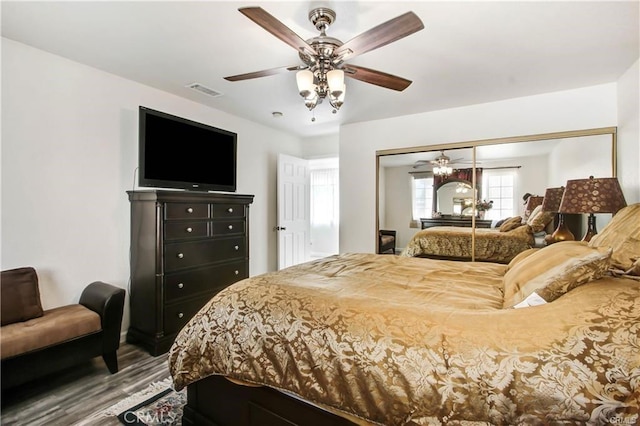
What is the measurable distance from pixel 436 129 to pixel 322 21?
8.42 ft

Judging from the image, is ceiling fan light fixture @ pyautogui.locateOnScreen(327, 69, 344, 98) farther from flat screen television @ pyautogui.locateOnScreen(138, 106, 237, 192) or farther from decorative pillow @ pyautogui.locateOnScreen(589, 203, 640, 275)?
flat screen television @ pyautogui.locateOnScreen(138, 106, 237, 192)

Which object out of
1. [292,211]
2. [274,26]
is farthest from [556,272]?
[292,211]

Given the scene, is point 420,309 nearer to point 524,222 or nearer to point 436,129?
point 524,222

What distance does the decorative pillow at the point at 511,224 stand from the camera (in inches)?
136

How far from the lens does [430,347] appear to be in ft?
3.56

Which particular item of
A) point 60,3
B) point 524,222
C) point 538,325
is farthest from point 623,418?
point 60,3

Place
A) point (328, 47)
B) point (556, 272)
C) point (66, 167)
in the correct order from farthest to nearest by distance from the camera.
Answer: point (66, 167)
point (328, 47)
point (556, 272)

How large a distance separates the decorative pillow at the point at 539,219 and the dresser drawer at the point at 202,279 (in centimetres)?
327

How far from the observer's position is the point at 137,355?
2713 millimetres

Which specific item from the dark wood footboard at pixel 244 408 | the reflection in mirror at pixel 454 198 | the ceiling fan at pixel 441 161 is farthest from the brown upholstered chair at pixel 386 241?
the dark wood footboard at pixel 244 408

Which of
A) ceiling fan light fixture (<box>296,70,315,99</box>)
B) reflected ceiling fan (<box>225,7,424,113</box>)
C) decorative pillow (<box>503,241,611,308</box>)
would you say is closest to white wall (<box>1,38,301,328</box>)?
reflected ceiling fan (<box>225,7,424,113</box>)

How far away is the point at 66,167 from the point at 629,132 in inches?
196

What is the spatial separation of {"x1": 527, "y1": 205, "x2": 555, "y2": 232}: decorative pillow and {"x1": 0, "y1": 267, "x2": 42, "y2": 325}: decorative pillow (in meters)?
4.55

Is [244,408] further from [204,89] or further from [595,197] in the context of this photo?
[204,89]
